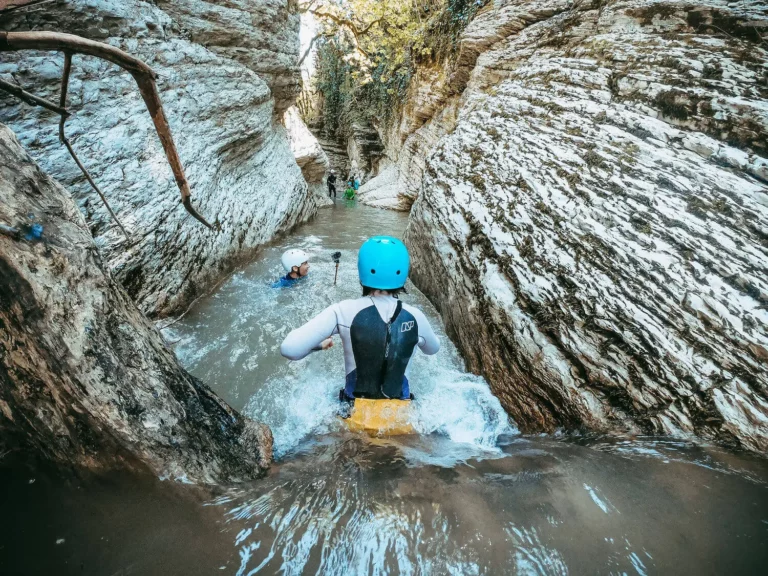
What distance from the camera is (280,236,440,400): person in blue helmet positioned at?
2.34 meters

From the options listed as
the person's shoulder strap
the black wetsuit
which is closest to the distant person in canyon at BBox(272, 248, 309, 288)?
the black wetsuit

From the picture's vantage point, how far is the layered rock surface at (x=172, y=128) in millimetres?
3656

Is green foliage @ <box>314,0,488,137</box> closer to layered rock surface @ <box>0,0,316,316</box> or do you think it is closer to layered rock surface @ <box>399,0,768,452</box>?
layered rock surface @ <box>0,0,316,316</box>

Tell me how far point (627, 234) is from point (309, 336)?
2.55m

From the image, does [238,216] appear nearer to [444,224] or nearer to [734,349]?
[444,224]

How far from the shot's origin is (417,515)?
150 centimetres

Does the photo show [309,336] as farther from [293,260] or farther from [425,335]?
[293,260]

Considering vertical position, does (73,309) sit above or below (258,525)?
above

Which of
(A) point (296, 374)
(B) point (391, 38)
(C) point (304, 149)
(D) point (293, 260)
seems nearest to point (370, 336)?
(A) point (296, 374)

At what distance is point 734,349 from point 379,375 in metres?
2.14

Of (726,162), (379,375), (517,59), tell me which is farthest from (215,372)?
(517,59)

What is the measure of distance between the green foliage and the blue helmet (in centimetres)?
1217

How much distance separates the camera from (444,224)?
4.54 metres

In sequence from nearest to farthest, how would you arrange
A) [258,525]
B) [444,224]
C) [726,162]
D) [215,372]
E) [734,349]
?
[258,525] → [734,349] → [726,162] → [215,372] → [444,224]
